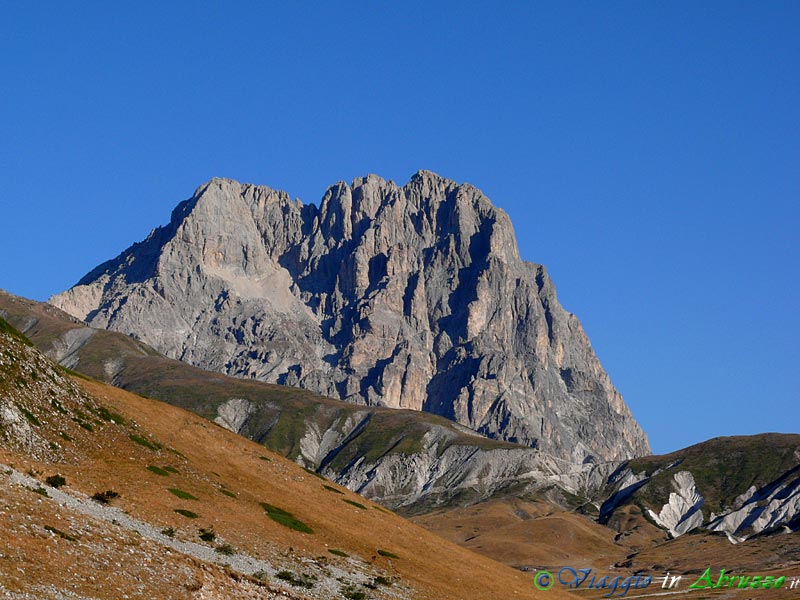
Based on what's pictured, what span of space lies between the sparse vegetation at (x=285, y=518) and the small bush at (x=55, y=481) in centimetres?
1680

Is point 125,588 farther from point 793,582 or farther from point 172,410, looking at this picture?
point 793,582

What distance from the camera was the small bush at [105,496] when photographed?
180ft

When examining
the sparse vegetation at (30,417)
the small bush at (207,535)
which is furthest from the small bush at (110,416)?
the small bush at (207,535)

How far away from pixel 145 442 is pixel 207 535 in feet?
57.1

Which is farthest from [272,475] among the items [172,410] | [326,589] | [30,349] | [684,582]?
[684,582]

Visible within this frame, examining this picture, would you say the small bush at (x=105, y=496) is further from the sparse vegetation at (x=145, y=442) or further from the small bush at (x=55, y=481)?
the sparse vegetation at (x=145, y=442)

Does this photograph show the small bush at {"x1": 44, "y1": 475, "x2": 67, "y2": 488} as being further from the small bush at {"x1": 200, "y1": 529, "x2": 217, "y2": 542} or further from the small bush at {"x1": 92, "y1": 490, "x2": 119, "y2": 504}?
the small bush at {"x1": 200, "y1": 529, "x2": 217, "y2": 542}

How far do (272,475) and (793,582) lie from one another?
10574 centimetres

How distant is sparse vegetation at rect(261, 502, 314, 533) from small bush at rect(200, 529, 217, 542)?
10278 mm

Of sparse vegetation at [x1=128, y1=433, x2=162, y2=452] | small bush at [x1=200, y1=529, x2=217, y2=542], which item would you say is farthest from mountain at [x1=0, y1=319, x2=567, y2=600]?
sparse vegetation at [x1=128, y1=433, x2=162, y2=452]

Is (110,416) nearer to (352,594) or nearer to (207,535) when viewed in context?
(207,535)

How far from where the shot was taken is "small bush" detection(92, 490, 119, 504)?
54875 millimetres

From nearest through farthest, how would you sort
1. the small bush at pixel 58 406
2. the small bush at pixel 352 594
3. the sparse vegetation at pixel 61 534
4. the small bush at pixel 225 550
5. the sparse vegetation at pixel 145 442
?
1. the sparse vegetation at pixel 61 534
2. the small bush at pixel 225 550
3. the small bush at pixel 352 594
4. the small bush at pixel 58 406
5. the sparse vegetation at pixel 145 442

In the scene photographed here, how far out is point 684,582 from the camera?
180 meters
